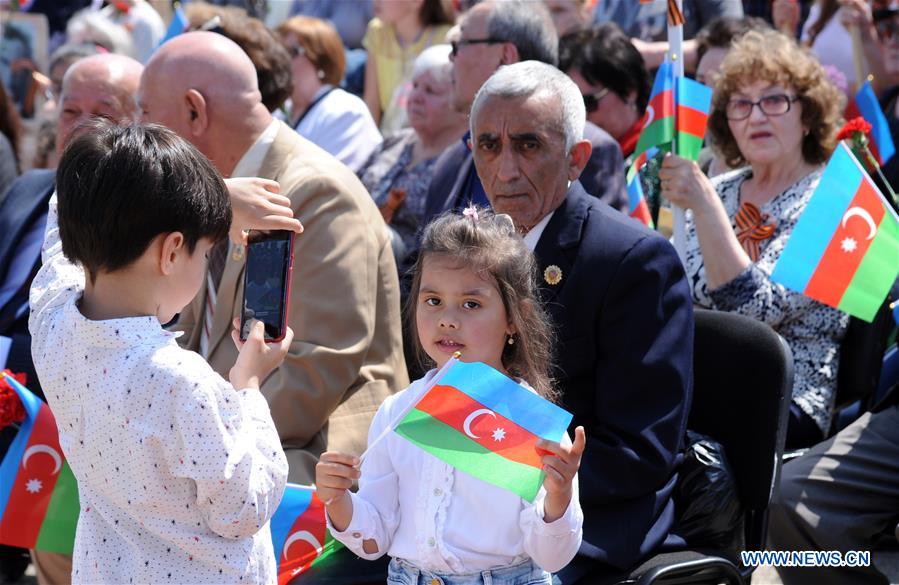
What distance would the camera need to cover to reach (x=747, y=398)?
11.0 feet

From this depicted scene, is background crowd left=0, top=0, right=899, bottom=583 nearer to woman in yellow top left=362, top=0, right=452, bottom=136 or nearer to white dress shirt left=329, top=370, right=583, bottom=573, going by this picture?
white dress shirt left=329, top=370, right=583, bottom=573

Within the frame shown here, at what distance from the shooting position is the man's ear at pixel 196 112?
13.0ft

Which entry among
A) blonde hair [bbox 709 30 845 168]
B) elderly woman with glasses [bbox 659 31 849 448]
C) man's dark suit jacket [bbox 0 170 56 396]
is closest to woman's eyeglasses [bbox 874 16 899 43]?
elderly woman with glasses [bbox 659 31 849 448]

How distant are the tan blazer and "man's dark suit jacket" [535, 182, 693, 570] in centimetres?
66

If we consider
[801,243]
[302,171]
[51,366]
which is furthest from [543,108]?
[51,366]

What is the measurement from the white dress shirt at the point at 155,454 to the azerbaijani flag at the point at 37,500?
3.85ft

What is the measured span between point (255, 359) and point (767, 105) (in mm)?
2933

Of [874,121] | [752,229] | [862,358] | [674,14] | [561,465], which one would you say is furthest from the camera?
[874,121]

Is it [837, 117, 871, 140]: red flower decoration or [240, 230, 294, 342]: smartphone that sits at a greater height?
[240, 230, 294, 342]: smartphone

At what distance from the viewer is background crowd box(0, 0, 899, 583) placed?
313cm

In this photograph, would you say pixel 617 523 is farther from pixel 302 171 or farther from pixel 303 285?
pixel 302 171

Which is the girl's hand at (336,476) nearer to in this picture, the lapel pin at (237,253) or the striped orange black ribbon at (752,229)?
the lapel pin at (237,253)

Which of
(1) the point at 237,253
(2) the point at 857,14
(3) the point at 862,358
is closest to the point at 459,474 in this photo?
(1) the point at 237,253

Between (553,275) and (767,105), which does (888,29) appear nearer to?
(767,105)
